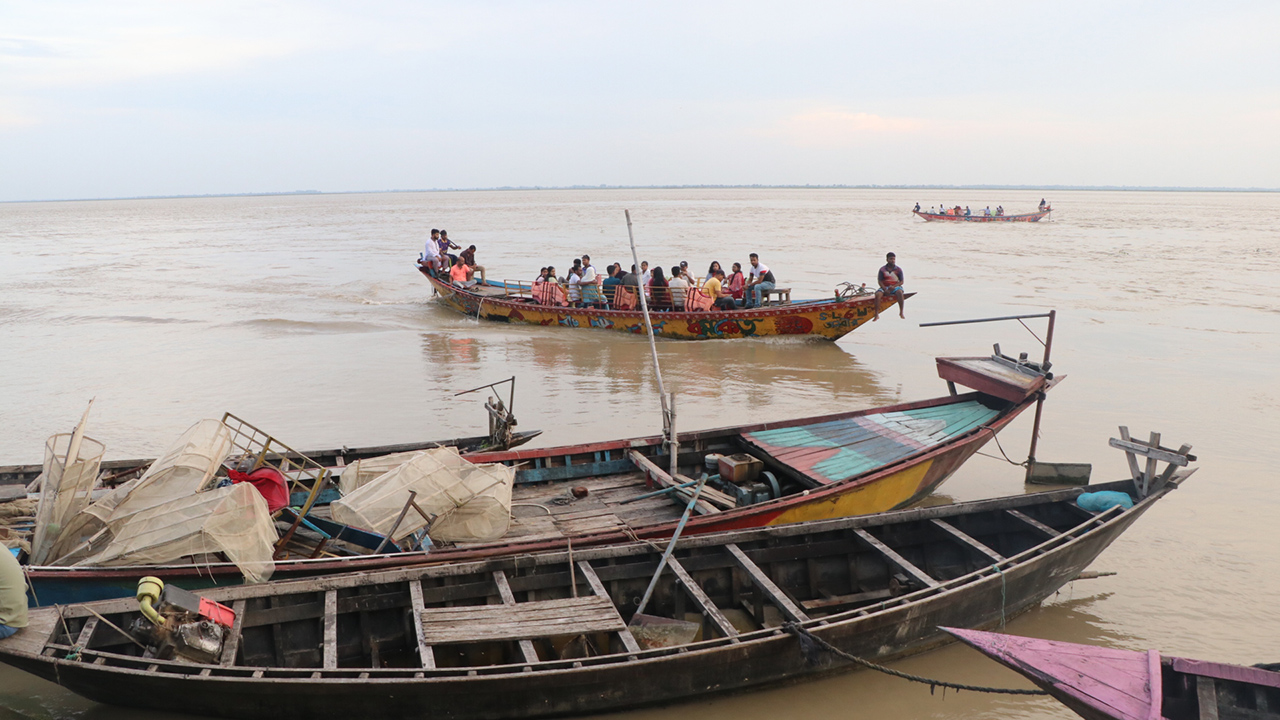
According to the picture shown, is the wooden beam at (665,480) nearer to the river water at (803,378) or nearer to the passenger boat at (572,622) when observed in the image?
the passenger boat at (572,622)

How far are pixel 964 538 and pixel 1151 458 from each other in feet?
5.72

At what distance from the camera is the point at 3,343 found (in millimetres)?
17828

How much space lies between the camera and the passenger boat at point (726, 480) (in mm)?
5836

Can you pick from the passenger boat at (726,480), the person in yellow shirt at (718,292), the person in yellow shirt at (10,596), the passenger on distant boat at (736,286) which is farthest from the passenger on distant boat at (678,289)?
the person in yellow shirt at (10,596)

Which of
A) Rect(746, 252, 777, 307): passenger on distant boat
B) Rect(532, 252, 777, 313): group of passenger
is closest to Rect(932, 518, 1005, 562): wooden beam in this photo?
Rect(532, 252, 777, 313): group of passenger

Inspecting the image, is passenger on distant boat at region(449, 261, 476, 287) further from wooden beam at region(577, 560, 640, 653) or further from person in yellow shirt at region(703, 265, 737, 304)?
wooden beam at region(577, 560, 640, 653)

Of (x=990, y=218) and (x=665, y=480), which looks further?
(x=990, y=218)

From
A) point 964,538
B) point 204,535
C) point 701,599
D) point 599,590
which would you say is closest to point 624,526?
point 599,590

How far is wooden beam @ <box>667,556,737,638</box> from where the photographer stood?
17.5 ft

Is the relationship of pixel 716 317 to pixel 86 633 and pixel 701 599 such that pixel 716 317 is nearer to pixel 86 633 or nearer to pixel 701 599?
pixel 701 599

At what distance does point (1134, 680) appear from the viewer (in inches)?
153

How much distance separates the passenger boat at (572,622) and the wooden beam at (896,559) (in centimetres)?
2

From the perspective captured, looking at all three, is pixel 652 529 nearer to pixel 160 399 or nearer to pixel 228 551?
pixel 228 551

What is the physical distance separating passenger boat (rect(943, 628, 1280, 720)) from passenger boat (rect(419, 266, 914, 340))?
1171cm
